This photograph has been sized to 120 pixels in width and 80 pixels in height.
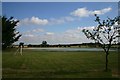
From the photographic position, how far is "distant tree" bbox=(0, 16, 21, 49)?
78.7m

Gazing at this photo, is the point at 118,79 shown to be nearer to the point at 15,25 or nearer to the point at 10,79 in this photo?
the point at 10,79

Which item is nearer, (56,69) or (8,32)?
(56,69)

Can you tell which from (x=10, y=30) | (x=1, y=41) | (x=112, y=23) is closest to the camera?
(x=112, y=23)

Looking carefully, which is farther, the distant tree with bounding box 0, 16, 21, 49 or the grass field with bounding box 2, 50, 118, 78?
the distant tree with bounding box 0, 16, 21, 49

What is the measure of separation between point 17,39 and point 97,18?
6622 cm

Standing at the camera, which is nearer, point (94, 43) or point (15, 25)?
point (94, 43)

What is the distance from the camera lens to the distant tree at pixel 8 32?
3098 inches

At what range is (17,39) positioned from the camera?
8700 centimetres

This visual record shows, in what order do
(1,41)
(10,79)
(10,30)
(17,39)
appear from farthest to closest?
1. (17,39)
2. (10,30)
3. (1,41)
4. (10,79)

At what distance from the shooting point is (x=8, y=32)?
7988 cm

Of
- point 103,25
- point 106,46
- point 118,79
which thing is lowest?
point 118,79

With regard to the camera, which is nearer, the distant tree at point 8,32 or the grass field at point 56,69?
the grass field at point 56,69

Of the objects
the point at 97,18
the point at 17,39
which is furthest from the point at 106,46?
the point at 17,39

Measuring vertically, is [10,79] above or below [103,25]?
below
